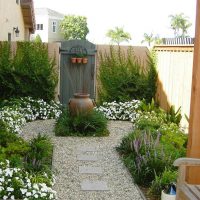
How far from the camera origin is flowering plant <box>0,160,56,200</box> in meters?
3.83

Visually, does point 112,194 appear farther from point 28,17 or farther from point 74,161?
point 28,17

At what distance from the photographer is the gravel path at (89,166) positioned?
473 cm

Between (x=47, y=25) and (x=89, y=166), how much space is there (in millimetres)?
42197

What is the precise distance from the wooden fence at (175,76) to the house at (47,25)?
118ft

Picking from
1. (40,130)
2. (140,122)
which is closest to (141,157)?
(140,122)

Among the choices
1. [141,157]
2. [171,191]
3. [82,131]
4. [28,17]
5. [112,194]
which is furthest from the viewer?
[28,17]

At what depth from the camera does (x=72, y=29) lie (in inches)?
1977

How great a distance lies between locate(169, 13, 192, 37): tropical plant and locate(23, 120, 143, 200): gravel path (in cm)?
5203

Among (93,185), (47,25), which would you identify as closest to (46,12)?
(47,25)

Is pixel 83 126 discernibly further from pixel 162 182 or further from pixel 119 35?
pixel 119 35

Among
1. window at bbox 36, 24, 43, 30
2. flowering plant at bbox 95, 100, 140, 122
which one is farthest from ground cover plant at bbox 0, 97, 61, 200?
window at bbox 36, 24, 43, 30

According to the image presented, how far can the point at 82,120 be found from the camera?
26.4 ft

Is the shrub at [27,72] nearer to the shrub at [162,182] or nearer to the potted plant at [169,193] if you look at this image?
the shrub at [162,182]

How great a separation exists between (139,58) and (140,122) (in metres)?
3.37
